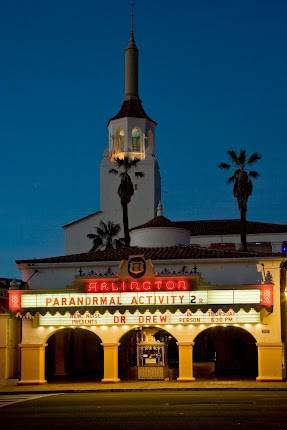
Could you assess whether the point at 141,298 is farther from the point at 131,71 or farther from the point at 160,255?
the point at 131,71

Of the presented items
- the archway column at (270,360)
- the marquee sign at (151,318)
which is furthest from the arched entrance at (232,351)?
the marquee sign at (151,318)

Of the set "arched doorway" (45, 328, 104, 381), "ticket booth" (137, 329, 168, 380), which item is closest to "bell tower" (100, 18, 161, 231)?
"arched doorway" (45, 328, 104, 381)

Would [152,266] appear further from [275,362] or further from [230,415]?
[230,415]

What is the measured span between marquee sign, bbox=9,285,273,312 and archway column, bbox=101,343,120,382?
6.74 feet

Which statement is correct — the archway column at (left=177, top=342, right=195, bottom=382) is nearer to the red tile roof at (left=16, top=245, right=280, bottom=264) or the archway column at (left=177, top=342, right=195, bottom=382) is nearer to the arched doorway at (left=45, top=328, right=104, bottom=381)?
the red tile roof at (left=16, top=245, right=280, bottom=264)

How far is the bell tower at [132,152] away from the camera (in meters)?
99.4

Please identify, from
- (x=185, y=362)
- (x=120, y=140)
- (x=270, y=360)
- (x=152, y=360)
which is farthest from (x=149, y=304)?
(x=120, y=140)

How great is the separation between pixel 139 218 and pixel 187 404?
2931 inches

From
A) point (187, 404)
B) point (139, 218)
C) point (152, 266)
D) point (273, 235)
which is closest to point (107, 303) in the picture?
point (152, 266)

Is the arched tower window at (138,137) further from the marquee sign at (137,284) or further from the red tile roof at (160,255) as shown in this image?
the marquee sign at (137,284)

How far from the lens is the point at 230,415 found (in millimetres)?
21312

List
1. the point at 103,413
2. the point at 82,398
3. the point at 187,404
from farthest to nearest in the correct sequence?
the point at 82,398 < the point at 187,404 < the point at 103,413

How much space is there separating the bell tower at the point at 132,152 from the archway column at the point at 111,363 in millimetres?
61409

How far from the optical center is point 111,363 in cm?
3712
